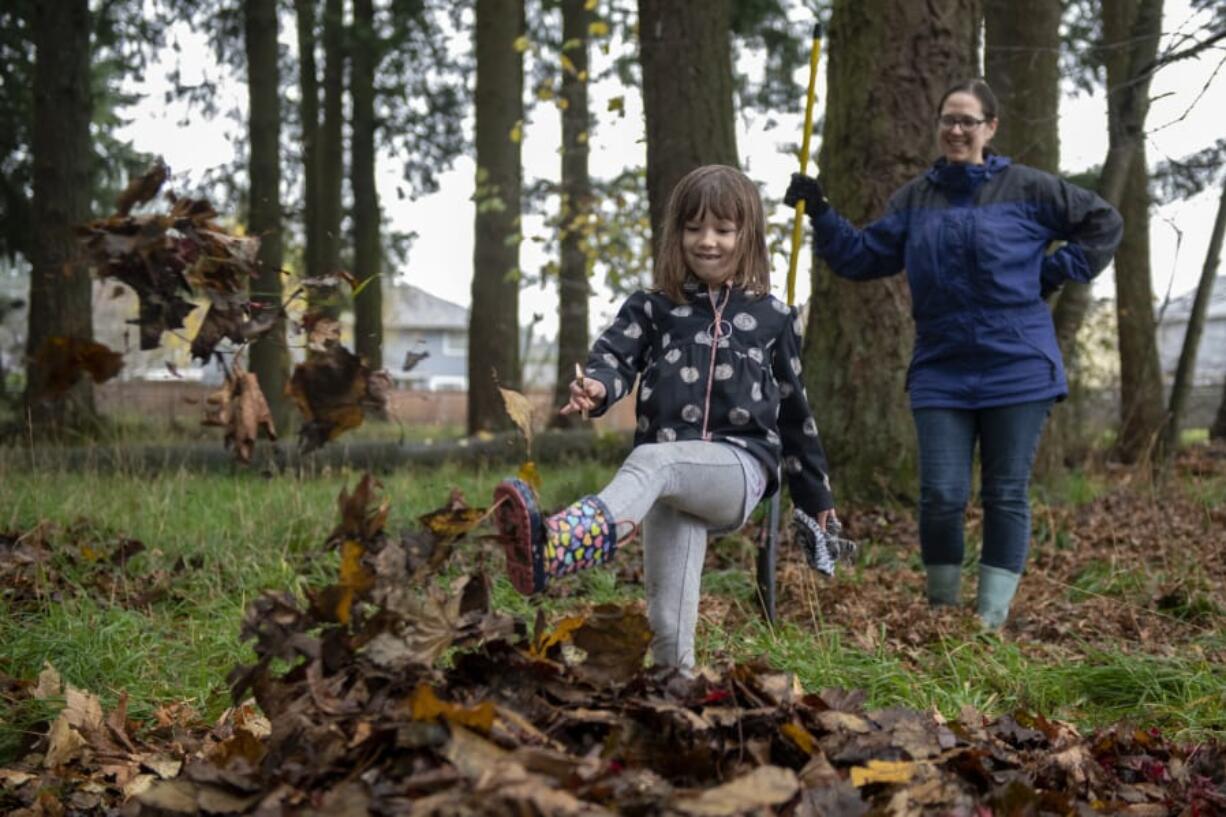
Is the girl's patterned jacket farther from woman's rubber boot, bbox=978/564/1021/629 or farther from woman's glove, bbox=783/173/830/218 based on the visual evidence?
woman's rubber boot, bbox=978/564/1021/629

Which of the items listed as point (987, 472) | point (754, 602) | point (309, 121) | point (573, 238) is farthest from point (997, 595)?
point (309, 121)

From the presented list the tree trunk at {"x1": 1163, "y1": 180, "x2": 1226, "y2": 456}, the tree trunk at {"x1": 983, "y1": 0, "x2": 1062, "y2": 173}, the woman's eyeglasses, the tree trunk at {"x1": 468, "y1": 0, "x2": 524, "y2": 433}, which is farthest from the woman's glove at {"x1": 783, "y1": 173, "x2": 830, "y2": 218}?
the tree trunk at {"x1": 468, "y1": 0, "x2": 524, "y2": 433}

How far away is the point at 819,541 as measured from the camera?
3.46 metres

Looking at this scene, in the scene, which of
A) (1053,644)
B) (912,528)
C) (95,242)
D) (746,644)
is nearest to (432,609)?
(95,242)

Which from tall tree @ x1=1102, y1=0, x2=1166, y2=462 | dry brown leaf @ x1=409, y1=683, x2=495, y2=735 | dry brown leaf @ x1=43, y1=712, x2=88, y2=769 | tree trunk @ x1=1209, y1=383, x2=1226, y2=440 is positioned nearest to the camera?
dry brown leaf @ x1=409, y1=683, x2=495, y2=735

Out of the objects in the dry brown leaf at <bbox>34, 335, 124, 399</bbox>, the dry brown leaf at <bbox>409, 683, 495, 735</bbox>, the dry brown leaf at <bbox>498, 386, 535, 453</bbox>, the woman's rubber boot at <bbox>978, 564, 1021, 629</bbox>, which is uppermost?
the dry brown leaf at <bbox>34, 335, 124, 399</bbox>

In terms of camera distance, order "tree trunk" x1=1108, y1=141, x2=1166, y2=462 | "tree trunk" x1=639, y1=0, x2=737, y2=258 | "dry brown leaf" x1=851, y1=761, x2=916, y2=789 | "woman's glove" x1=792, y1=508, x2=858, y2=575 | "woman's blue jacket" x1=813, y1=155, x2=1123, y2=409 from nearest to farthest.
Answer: "dry brown leaf" x1=851, y1=761, x2=916, y2=789
"woman's glove" x1=792, y1=508, x2=858, y2=575
"woman's blue jacket" x1=813, y1=155, x2=1123, y2=409
"tree trunk" x1=639, y1=0, x2=737, y2=258
"tree trunk" x1=1108, y1=141, x2=1166, y2=462

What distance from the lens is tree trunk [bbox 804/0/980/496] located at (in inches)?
241

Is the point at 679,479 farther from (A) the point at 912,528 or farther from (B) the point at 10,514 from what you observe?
(B) the point at 10,514

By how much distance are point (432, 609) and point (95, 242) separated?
1278 millimetres

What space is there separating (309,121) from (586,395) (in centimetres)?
1387

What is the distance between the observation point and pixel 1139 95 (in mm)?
6754

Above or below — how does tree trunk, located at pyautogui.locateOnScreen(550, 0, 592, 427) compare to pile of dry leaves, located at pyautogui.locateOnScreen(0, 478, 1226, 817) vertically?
above

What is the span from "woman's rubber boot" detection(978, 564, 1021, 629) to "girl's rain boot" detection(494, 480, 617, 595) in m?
2.05
